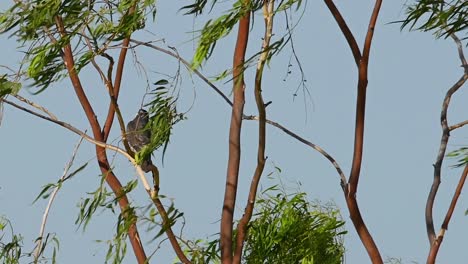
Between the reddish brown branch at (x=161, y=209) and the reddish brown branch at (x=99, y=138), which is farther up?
the reddish brown branch at (x=99, y=138)

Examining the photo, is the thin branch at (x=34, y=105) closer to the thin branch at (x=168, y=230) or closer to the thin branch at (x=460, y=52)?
the thin branch at (x=168, y=230)

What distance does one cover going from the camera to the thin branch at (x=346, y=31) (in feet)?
12.0

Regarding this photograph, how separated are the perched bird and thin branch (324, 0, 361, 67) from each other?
71cm

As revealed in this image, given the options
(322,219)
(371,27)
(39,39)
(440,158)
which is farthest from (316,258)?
(39,39)

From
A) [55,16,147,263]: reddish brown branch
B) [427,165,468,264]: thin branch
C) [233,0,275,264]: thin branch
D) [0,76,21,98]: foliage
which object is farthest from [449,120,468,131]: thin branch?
[0,76,21,98]: foliage

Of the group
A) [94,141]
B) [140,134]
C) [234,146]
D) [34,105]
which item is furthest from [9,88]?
[234,146]

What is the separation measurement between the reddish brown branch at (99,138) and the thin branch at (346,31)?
87 centimetres

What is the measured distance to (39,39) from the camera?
149 inches

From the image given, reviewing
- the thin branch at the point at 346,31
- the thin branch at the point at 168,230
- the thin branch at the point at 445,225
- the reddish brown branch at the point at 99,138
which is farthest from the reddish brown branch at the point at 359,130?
the reddish brown branch at the point at 99,138

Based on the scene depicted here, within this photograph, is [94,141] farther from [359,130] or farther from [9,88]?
[359,130]

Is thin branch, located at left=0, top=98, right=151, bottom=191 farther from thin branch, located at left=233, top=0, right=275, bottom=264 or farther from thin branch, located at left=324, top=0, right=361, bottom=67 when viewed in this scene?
thin branch, located at left=324, top=0, right=361, bottom=67

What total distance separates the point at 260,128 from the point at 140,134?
442mm

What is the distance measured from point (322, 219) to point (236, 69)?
1.25 metres

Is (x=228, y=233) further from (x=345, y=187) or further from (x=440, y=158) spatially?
(x=440, y=158)
